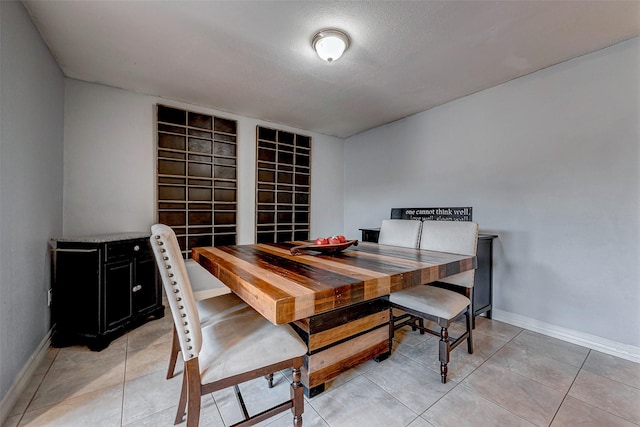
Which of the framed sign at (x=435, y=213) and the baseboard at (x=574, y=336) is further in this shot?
the framed sign at (x=435, y=213)

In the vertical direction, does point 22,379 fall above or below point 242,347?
below

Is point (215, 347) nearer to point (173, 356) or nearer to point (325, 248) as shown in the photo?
point (173, 356)

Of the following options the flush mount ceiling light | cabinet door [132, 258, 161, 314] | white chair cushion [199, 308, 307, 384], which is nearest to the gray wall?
cabinet door [132, 258, 161, 314]

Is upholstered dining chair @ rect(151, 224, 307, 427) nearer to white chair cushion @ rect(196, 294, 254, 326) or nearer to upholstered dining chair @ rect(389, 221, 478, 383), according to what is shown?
white chair cushion @ rect(196, 294, 254, 326)

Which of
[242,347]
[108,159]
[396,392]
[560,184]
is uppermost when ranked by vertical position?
[108,159]

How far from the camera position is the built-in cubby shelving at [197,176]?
3156 millimetres

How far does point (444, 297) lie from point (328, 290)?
1.21 m

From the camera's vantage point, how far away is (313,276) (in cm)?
121

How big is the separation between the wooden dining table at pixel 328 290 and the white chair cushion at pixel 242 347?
0.22 metres

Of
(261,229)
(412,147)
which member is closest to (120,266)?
(261,229)

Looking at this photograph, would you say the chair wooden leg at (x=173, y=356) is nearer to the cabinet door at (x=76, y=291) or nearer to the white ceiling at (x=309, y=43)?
the cabinet door at (x=76, y=291)

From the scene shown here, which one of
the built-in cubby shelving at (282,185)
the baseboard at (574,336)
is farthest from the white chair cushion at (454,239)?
the built-in cubby shelving at (282,185)

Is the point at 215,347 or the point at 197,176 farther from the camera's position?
the point at 197,176

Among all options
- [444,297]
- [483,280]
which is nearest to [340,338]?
[444,297]
